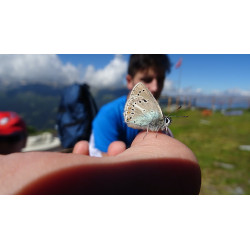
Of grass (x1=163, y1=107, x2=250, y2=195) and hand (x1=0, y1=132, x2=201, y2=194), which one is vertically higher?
hand (x1=0, y1=132, x2=201, y2=194)

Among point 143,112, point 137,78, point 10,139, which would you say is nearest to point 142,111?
point 143,112

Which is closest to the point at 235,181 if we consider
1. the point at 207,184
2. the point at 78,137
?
the point at 207,184

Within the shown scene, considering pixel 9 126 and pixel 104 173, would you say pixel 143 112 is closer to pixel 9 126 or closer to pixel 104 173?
pixel 104 173

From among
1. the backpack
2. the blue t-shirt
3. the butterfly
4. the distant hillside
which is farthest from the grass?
the distant hillside

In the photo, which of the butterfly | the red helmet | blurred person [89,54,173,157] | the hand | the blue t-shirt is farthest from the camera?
the red helmet

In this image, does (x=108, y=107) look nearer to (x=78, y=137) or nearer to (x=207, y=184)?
(x=78, y=137)

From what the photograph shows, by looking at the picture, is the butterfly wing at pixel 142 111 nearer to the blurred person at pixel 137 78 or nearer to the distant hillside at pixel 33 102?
the blurred person at pixel 137 78

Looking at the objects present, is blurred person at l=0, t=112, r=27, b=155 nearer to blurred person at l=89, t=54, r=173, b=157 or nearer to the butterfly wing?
blurred person at l=89, t=54, r=173, b=157
